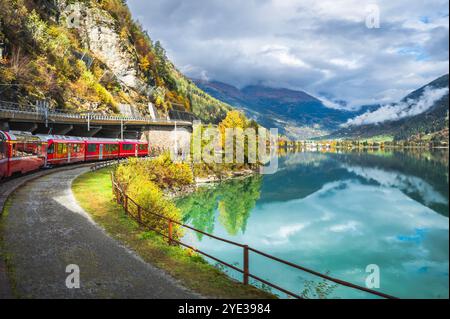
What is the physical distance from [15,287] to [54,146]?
3373cm

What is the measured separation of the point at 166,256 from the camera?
41.8 feet

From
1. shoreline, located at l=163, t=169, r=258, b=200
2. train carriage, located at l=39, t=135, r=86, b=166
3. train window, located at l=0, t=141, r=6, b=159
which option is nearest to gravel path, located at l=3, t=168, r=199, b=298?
train window, located at l=0, t=141, r=6, b=159

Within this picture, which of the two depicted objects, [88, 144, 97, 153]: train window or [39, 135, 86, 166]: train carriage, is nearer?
[39, 135, 86, 166]: train carriage

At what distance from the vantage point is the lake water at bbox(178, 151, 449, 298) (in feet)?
82.1

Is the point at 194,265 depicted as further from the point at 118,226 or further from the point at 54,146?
the point at 54,146

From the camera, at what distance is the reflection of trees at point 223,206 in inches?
1529

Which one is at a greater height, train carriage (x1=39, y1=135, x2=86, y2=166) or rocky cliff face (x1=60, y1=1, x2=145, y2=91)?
rocky cliff face (x1=60, y1=1, x2=145, y2=91)

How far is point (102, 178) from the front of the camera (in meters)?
32.8

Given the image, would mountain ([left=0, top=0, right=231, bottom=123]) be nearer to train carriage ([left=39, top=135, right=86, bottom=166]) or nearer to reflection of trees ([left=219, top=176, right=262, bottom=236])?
train carriage ([left=39, top=135, right=86, bottom=166])

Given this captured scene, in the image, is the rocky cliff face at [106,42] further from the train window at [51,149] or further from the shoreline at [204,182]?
the train window at [51,149]

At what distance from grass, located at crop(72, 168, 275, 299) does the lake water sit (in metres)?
8.63

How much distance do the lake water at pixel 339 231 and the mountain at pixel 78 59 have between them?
3190 cm

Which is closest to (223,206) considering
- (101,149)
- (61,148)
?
(101,149)
